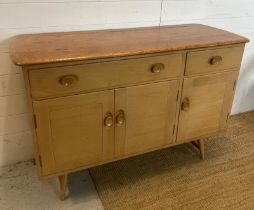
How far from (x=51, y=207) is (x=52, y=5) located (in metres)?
1.03

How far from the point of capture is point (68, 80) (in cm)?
115

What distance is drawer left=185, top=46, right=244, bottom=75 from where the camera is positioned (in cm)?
140

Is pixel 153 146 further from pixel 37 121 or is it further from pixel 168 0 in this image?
pixel 168 0

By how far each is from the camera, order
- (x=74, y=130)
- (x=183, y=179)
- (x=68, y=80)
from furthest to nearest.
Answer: (x=183, y=179)
(x=74, y=130)
(x=68, y=80)

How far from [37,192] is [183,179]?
834 millimetres

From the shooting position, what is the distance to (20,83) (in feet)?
4.94

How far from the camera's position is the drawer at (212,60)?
1404mm

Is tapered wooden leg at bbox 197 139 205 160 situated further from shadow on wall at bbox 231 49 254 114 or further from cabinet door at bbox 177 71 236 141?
shadow on wall at bbox 231 49 254 114

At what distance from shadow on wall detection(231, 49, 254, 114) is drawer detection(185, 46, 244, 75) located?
2.12 feet

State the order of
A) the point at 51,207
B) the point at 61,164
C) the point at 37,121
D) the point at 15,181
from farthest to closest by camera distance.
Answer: the point at 15,181 → the point at 51,207 → the point at 61,164 → the point at 37,121

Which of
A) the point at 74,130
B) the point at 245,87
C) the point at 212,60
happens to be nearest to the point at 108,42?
the point at 74,130

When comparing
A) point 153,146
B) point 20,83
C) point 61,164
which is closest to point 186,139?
point 153,146

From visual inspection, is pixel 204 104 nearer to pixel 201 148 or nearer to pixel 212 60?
pixel 212 60

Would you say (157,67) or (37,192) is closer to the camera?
(157,67)
